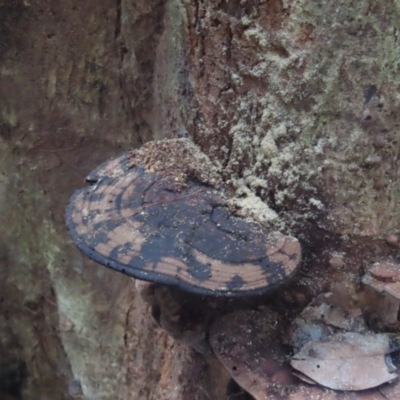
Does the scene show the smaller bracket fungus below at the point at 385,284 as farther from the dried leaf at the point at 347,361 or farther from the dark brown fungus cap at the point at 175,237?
the dark brown fungus cap at the point at 175,237

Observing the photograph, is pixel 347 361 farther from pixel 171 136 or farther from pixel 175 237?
pixel 171 136

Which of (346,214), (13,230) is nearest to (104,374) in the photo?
(13,230)

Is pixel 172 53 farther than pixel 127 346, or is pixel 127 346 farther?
pixel 127 346

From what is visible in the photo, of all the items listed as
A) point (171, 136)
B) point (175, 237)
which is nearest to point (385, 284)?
point (175, 237)

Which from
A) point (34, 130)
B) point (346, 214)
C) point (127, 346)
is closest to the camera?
point (346, 214)

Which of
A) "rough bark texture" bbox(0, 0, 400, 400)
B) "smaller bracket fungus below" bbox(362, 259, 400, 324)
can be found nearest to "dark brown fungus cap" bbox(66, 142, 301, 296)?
"rough bark texture" bbox(0, 0, 400, 400)

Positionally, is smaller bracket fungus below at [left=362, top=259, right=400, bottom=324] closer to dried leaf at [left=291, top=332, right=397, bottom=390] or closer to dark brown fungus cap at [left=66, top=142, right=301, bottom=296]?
dried leaf at [left=291, top=332, right=397, bottom=390]

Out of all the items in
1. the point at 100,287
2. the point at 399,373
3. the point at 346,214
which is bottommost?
the point at 100,287

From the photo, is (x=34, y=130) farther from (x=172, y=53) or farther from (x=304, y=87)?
(x=304, y=87)
